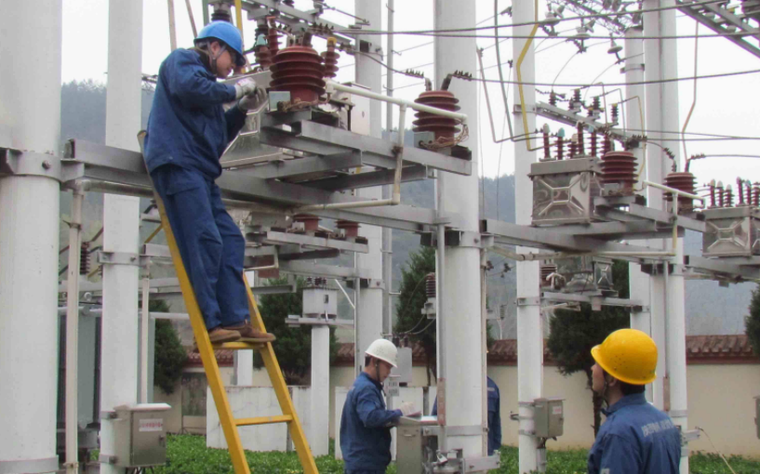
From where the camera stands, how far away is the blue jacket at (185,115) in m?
4.79

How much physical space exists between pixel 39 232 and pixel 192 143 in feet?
2.98

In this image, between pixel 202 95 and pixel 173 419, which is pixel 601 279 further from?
pixel 173 419

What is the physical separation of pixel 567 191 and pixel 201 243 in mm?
4705

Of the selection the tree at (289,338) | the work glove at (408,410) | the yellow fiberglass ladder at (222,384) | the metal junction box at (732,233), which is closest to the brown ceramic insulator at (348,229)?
the work glove at (408,410)

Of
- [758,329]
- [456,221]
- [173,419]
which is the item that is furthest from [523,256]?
[173,419]

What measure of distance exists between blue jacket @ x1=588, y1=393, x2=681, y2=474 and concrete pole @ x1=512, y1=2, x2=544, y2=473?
741 centimetres

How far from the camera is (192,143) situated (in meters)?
4.89

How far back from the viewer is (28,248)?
4395 millimetres

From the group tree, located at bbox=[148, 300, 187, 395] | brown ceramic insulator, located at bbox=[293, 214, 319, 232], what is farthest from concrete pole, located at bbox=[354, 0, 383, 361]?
tree, located at bbox=[148, 300, 187, 395]

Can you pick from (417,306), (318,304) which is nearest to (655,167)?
(318,304)

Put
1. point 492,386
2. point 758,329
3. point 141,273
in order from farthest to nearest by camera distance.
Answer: point 758,329 < point 492,386 < point 141,273

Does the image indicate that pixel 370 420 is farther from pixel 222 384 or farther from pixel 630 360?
pixel 630 360

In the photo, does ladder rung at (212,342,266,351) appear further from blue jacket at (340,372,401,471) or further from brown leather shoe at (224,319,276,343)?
blue jacket at (340,372,401,471)

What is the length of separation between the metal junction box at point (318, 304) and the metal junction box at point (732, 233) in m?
6.36
